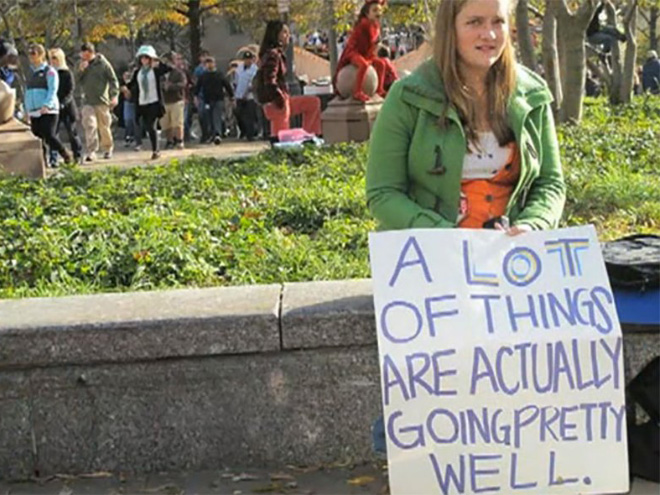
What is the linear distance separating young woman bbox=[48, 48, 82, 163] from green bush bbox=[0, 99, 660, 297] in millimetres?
4736

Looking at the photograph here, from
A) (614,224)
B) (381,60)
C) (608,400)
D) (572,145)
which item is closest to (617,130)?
(572,145)

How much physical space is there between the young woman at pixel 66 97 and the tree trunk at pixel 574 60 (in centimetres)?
678

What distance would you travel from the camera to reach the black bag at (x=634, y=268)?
372 cm

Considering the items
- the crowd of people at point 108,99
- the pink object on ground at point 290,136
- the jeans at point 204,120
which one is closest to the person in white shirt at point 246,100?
the crowd of people at point 108,99

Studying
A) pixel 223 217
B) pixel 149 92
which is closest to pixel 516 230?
pixel 223 217

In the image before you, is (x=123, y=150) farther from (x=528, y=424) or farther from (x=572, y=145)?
(x=528, y=424)

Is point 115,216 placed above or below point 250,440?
above

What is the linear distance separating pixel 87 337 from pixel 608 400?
1.92 meters

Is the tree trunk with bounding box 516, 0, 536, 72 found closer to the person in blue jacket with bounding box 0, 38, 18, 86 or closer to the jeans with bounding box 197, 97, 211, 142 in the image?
the jeans with bounding box 197, 97, 211, 142

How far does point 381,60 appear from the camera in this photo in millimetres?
14914

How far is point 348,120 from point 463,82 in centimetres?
1043

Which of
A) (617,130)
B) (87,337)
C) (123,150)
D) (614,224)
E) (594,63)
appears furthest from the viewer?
(594,63)

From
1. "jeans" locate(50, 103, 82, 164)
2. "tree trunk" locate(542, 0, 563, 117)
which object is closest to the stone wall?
"tree trunk" locate(542, 0, 563, 117)

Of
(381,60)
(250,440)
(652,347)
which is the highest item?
(381,60)
